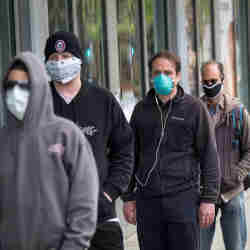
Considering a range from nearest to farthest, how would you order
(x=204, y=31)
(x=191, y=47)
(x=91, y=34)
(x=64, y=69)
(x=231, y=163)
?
(x=64, y=69)
(x=231, y=163)
(x=91, y=34)
(x=191, y=47)
(x=204, y=31)

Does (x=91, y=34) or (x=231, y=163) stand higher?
(x=91, y=34)

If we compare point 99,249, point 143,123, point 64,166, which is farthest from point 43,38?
point 64,166

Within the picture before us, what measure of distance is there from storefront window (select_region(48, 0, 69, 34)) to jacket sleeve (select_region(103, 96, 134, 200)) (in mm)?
3047

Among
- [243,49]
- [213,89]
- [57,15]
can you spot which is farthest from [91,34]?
[243,49]

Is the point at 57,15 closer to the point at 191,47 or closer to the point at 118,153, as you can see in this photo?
the point at 118,153

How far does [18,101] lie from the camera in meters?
3.12

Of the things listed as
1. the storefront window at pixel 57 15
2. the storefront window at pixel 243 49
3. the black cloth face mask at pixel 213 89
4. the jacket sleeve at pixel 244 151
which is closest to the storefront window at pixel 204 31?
the storefront window at pixel 243 49

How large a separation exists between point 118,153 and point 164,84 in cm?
91

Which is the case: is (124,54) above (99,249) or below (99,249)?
above

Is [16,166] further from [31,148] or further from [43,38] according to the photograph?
[43,38]

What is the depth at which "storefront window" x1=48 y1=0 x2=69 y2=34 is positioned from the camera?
23.8 ft

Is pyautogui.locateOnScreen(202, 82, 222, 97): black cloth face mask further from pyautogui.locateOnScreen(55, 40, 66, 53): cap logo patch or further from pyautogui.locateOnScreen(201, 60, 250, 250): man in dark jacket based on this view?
pyautogui.locateOnScreen(55, 40, 66, 53): cap logo patch

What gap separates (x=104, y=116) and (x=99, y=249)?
29.9 inches

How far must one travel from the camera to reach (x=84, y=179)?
3150mm
